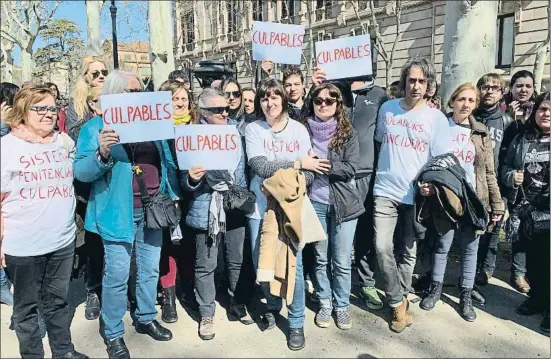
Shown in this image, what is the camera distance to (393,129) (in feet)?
12.2

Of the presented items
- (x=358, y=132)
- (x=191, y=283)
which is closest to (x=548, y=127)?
(x=358, y=132)

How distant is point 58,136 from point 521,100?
458 cm

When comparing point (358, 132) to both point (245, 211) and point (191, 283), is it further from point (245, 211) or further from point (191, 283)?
point (191, 283)

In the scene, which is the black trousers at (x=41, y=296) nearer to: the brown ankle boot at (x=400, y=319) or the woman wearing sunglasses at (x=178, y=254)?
the woman wearing sunglasses at (x=178, y=254)

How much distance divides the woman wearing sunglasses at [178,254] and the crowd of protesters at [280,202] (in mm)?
13

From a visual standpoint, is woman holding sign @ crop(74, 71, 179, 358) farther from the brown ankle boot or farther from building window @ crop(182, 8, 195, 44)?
building window @ crop(182, 8, 195, 44)

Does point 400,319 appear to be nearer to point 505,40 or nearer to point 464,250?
point 464,250

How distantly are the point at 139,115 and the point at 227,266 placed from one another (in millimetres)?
1637

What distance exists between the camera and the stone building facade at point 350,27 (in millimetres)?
18266

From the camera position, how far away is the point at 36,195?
8.35 ft

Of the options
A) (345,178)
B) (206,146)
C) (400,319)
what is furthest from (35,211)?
(400,319)

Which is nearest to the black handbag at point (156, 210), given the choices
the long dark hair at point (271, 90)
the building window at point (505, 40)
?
the long dark hair at point (271, 90)

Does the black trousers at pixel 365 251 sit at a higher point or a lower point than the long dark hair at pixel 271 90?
lower

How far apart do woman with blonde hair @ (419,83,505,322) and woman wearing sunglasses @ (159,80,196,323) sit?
2186 millimetres
